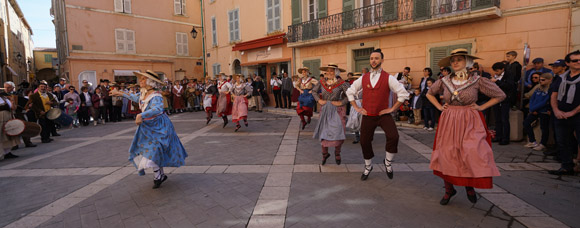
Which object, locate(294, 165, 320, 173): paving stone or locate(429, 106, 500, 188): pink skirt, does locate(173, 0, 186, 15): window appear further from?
locate(429, 106, 500, 188): pink skirt

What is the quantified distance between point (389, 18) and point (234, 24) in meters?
11.4

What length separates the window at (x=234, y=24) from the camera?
19767mm

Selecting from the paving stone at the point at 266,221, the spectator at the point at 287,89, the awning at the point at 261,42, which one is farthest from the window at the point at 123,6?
the paving stone at the point at 266,221

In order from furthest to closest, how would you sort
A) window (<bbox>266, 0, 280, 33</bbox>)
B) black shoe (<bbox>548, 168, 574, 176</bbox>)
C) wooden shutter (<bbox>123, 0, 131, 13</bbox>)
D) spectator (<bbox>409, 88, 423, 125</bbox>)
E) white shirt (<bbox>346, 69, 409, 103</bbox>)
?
wooden shutter (<bbox>123, 0, 131, 13</bbox>) < window (<bbox>266, 0, 280, 33</bbox>) < spectator (<bbox>409, 88, 423, 125</bbox>) < black shoe (<bbox>548, 168, 574, 176</bbox>) < white shirt (<bbox>346, 69, 409, 103</bbox>)

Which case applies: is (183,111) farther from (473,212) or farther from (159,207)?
(473,212)

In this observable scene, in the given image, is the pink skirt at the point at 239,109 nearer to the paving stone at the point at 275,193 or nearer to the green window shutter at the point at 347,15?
the paving stone at the point at 275,193

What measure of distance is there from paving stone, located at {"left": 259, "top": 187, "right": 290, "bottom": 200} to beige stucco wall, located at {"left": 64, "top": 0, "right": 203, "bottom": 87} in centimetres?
2277

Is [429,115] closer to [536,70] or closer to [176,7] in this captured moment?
[536,70]

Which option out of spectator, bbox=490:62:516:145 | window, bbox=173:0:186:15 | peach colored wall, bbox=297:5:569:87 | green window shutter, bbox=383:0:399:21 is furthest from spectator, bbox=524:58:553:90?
window, bbox=173:0:186:15

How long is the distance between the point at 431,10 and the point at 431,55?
152cm

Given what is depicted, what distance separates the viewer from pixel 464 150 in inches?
131

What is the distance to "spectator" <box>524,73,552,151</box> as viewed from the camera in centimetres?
600

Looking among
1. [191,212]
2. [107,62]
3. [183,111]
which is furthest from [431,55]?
[107,62]

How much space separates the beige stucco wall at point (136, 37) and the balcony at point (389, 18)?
14.7 metres
